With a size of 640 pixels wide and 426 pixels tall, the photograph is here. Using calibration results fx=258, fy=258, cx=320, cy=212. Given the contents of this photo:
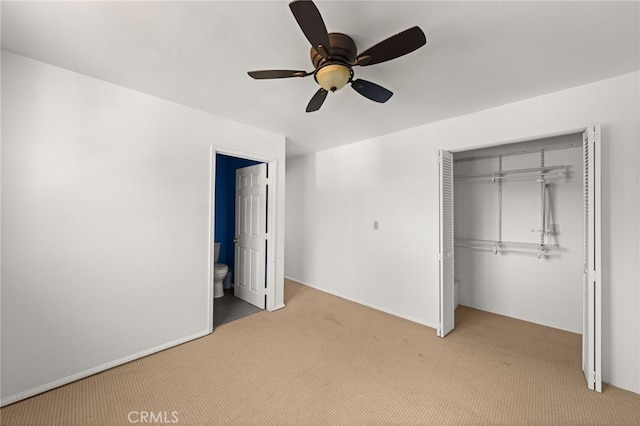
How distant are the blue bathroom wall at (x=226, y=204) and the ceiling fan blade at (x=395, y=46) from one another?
334 centimetres

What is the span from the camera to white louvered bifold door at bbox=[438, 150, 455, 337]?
2779mm

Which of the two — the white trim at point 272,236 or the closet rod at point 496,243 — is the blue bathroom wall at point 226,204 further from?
the closet rod at point 496,243

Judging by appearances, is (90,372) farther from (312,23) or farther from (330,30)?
(330,30)

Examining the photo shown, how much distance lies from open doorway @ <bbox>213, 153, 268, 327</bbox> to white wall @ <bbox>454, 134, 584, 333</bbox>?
2837mm

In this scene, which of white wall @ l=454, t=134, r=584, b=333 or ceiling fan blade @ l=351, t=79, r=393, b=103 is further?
white wall @ l=454, t=134, r=584, b=333

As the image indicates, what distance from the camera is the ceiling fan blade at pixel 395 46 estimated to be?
48.6 inches

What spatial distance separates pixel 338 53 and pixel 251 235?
278cm

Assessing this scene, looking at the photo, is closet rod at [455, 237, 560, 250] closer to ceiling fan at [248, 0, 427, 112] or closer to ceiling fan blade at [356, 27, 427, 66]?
ceiling fan at [248, 0, 427, 112]

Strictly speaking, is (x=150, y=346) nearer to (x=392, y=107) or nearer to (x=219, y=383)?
(x=219, y=383)

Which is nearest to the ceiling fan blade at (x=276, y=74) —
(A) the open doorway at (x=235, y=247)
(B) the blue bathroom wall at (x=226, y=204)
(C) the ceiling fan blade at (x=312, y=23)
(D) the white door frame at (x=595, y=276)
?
(C) the ceiling fan blade at (x=312, y=23)

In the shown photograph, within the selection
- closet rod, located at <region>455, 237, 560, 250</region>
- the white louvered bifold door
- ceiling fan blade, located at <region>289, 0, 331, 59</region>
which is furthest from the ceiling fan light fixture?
closet rod, located at <region>455, 237, 560, 250</region>

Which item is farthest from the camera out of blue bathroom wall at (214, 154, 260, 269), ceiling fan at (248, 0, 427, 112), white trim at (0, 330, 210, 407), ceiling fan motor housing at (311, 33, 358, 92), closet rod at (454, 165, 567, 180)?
blue bathroom wall at (214, 154, 260, 269)

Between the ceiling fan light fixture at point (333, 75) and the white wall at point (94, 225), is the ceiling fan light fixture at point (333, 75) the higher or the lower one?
the higher one

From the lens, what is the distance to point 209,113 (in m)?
2.78
